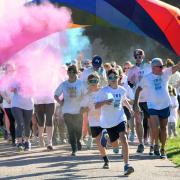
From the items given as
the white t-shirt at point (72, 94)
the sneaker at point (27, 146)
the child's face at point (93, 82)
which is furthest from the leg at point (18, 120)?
the child's face at point (93, 82)

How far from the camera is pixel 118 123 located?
1179 centimetres

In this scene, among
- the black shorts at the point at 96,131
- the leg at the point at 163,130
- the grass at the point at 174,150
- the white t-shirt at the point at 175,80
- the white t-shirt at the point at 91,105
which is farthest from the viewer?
the white t-shirt at the point at 175,80

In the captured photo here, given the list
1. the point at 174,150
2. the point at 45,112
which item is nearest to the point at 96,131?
the point at 174,150

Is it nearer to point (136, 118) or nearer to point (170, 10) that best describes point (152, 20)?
point (170, 10)

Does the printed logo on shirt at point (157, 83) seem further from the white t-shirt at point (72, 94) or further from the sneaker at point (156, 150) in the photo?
the white t-shirt at point (72, 94)

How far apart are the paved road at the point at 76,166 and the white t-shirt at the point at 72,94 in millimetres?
878

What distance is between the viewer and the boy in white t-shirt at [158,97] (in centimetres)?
1329

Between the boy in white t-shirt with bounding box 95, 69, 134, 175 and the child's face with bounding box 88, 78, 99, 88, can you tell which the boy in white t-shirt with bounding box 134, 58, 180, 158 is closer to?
the child's face with bounding box 88, 78, 99, 88

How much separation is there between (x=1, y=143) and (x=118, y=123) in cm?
663

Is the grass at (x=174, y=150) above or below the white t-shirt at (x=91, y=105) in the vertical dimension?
below

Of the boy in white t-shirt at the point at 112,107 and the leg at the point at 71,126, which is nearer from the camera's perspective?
the boy in white t-shirt at the point at 112,107

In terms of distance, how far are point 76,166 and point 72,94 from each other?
2.00m

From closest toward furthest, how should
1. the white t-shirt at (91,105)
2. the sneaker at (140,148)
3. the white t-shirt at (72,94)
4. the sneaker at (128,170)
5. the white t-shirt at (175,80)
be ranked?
the sneaker at (128,170) < the white t-shirt at (91,105) < the white t-shirt at (72,94) < the sneaker at (140,148) < the white t-shirt at (175,80)

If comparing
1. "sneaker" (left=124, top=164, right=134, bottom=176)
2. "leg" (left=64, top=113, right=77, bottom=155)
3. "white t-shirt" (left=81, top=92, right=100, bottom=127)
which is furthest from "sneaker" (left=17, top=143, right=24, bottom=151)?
"sneaker" (left=124, top=164, right=134, bottom=176)
